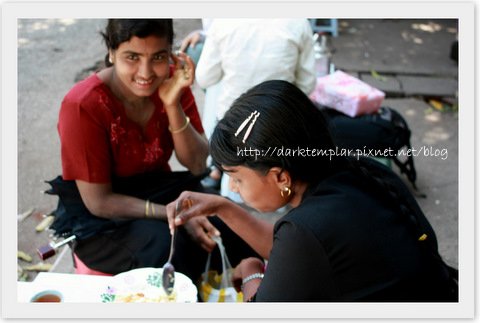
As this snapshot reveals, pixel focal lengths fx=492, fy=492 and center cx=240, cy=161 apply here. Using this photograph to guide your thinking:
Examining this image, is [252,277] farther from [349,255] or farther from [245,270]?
[349,255]

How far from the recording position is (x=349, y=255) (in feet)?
4.42

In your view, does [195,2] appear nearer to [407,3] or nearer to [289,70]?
[407,3]

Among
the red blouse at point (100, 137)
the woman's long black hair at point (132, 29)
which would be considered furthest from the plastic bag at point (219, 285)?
the woman's long black hair at point (132, 29)

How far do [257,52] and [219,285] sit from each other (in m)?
1.49

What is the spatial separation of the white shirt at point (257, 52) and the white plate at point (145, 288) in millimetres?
1567

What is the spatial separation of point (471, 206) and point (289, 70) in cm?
161

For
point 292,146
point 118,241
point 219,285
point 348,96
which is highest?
point 292,146

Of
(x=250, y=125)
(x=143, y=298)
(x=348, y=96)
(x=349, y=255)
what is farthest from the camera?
(x=348, y=96)

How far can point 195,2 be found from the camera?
6.02 feet

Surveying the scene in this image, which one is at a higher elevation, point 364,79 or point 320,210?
point 320,210

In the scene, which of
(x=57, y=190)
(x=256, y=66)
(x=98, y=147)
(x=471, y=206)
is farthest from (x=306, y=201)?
(x=256, y=66)

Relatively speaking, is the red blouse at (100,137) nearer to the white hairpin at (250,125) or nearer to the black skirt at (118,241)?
the black skirt at (118,241)

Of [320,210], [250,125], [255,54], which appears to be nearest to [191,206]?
[250,125]

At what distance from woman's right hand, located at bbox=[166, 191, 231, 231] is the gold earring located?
1.44 feet
